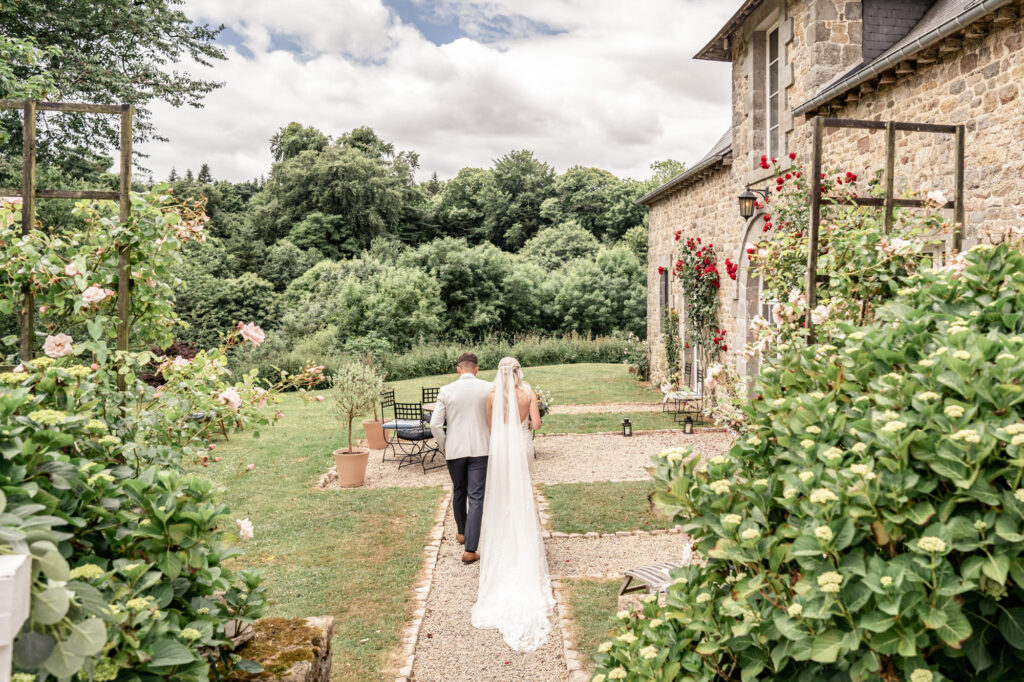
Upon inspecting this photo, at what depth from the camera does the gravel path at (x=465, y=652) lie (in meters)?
4.04

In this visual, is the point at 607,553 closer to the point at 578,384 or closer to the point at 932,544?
the point at 932,544

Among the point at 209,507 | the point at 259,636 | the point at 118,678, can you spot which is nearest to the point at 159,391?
the point at 259,636

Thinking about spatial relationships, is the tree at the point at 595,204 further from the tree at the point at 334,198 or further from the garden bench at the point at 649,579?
the garden bench at the point at 649,579

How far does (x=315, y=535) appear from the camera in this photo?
6.59m

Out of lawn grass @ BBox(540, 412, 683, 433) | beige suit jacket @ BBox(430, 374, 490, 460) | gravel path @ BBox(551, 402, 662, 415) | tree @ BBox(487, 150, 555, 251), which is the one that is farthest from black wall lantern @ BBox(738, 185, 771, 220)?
tree @ BBox(487, 150, 555, 251)

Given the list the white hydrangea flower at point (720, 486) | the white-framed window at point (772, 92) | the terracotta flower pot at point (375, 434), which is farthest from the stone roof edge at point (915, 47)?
the terracotta flower pot at point (375, 434)

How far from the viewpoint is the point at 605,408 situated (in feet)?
46.8

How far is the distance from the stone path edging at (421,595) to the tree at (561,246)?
29453mm

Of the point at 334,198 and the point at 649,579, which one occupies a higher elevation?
the point at 334,198

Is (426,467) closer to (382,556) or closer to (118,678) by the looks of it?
(382,556)

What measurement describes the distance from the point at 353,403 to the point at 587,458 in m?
3.57

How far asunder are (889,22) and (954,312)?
8282 mm

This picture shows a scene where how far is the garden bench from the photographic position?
Result: 160 inches

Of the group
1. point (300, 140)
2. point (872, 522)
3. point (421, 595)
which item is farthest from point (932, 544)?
point (300, 140)
